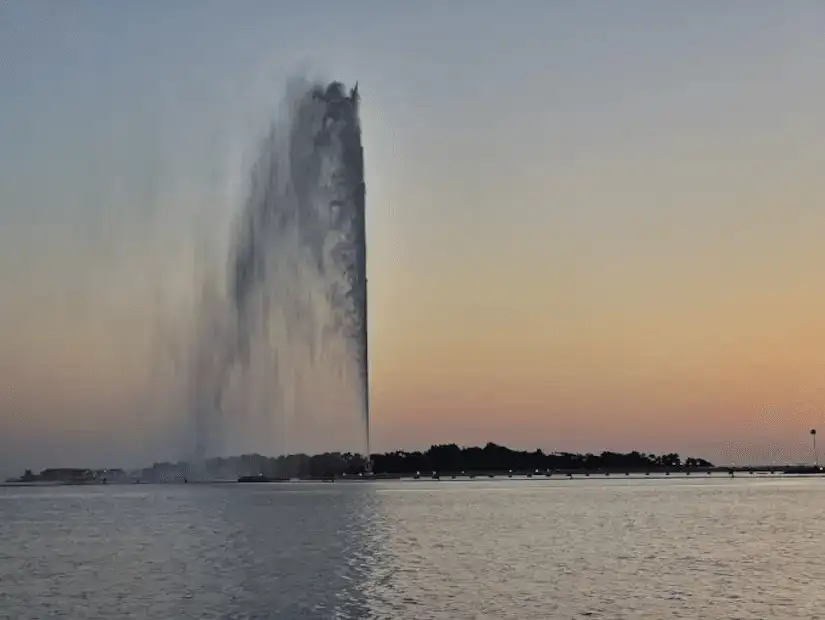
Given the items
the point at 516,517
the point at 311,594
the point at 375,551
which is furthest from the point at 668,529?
the point at 311,594

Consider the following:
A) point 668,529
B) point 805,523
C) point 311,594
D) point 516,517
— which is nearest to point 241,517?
point 516,517

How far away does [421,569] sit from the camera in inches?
1726

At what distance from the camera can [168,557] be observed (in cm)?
5153

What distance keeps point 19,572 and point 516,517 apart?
4919 centimetres

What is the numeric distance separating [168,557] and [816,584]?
29.9m

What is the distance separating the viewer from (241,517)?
91062 mm

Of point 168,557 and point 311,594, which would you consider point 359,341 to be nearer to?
point 168,557

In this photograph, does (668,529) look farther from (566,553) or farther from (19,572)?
(19,572)

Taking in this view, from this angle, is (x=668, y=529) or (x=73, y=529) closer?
(x=668, y=529)

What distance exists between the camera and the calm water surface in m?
32.8

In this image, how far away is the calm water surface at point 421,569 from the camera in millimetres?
32844

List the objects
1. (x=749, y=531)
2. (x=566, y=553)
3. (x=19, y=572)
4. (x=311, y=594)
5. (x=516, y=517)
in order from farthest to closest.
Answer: (x=516, y=517) < (x=749, y=531) < (x=566, y=553) < (x=19, y=572) < (x=311, y=594)

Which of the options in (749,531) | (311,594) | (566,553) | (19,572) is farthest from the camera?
(749,531)

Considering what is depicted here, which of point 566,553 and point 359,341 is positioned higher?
point 359,341
